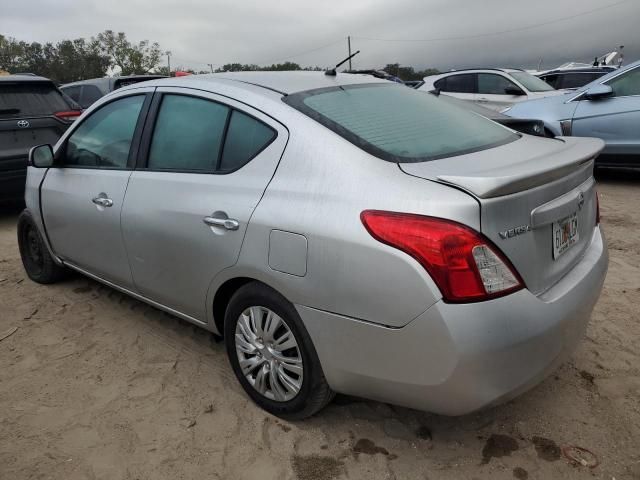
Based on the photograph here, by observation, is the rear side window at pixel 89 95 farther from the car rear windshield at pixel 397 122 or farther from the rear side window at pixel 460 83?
the car rear windshield at pixel 397 122

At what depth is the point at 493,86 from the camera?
390 inches

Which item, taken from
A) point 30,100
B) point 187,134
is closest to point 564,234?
point 187,134

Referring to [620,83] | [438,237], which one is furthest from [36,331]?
[620,83]

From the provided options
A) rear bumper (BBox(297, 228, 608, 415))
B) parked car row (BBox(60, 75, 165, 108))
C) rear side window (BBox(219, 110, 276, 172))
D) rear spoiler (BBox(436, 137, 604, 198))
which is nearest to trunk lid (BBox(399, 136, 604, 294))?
rear spoiler (BBox(436, 137, 604, 198))

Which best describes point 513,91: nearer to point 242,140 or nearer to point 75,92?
point 75,92

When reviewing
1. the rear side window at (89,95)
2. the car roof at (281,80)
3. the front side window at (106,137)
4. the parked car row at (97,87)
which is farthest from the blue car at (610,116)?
the rear side window at (89,95)

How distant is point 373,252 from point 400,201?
0.21 meters

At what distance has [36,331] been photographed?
11.4ft

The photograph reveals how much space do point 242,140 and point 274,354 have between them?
3.29 feet

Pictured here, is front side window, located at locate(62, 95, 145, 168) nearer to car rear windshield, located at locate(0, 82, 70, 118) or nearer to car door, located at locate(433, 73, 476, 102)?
car rear windshield, located at locate(0, 82, 70, 118)

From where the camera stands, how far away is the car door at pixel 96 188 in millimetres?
3062

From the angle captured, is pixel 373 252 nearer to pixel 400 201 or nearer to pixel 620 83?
pixel 400 201

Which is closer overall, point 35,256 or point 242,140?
point 242,140

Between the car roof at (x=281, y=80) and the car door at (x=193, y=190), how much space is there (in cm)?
9
